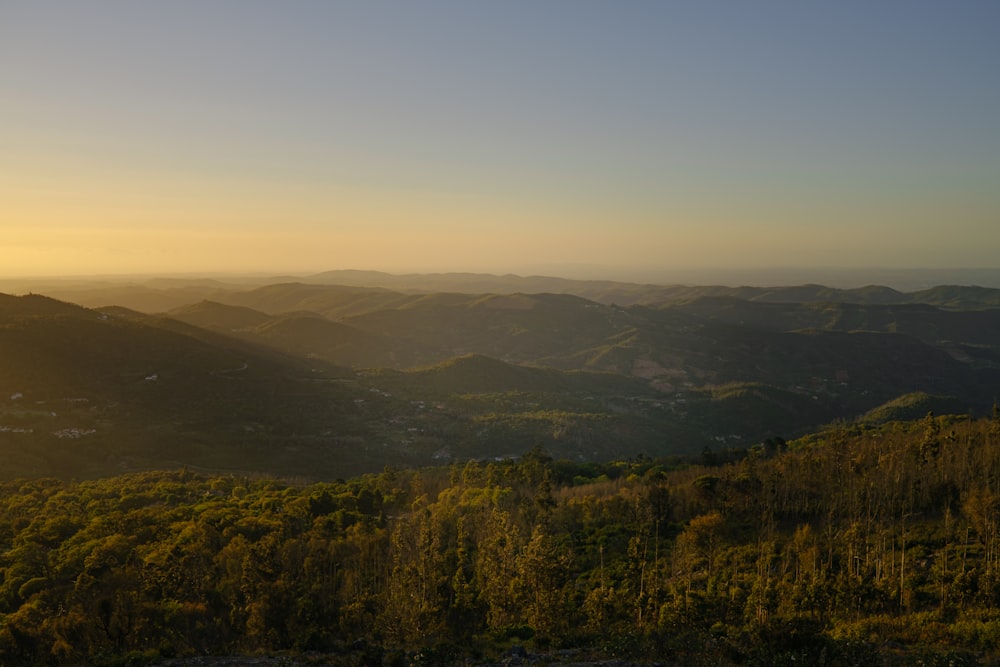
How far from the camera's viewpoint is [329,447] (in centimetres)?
11044

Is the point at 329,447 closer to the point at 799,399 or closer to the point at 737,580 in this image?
the point at 737,580

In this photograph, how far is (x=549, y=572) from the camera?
33.0 meters

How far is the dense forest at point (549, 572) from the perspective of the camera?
79.6 feet

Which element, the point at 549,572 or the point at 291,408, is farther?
the point at 291,408

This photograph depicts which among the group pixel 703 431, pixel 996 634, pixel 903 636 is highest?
pixel 996 634

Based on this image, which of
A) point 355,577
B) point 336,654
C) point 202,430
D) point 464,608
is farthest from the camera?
point 202,430

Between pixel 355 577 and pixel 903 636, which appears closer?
pixel 903 636

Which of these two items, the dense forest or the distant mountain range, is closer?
the dense forest

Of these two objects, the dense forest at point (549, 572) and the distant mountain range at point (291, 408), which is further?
the distant mountain range at point (291, 408)

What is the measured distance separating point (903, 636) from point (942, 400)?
6325 inches

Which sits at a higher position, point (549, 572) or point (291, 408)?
point (549, 572)

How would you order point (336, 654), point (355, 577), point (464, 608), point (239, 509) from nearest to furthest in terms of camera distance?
point (336, 654) < point (464, 608) < point (355, 577) < point (239, 509)

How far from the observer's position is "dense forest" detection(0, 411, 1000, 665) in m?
24.3

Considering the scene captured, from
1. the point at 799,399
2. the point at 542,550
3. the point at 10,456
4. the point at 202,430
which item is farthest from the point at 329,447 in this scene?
the point at 799,399
